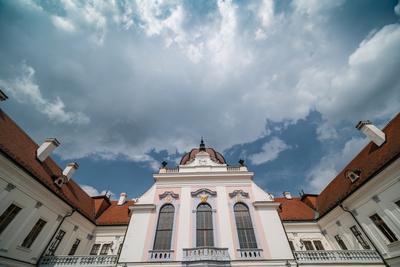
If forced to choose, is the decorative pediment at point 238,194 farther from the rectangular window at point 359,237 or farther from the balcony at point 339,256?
the rectangular window at point 359,237

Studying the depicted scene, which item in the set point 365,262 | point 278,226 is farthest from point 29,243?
point 365,262

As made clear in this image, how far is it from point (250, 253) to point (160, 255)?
6.01 metres

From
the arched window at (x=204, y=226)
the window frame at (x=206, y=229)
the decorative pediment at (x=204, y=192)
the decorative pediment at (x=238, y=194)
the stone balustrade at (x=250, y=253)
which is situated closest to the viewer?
the stone balustrade at (x=250, y=253)

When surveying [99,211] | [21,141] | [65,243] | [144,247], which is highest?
[21,141]

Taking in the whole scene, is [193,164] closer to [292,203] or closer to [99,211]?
[99,211]

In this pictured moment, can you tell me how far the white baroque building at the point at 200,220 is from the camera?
10750 millimetres

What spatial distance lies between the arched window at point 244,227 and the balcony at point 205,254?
165cm

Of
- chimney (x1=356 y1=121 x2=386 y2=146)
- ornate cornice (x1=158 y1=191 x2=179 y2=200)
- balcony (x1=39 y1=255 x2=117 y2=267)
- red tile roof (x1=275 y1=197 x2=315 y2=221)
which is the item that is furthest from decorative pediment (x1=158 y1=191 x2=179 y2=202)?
chimney (x1=356 y1=121 x2=386 y2=146)

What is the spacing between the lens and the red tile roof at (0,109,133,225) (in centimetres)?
1138

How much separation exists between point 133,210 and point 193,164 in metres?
6.76

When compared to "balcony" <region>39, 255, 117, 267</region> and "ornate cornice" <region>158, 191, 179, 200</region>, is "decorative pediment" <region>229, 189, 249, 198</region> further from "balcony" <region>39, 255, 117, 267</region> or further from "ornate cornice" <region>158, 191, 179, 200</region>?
"balcony" <region>39, 255, 117, 267</region>

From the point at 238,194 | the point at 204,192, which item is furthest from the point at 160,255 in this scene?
the point at 238,194

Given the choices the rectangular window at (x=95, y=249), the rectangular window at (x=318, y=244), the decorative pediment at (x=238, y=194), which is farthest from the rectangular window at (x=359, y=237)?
the rectangular window at (x=95, y=249)

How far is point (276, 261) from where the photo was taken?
10758 mm
